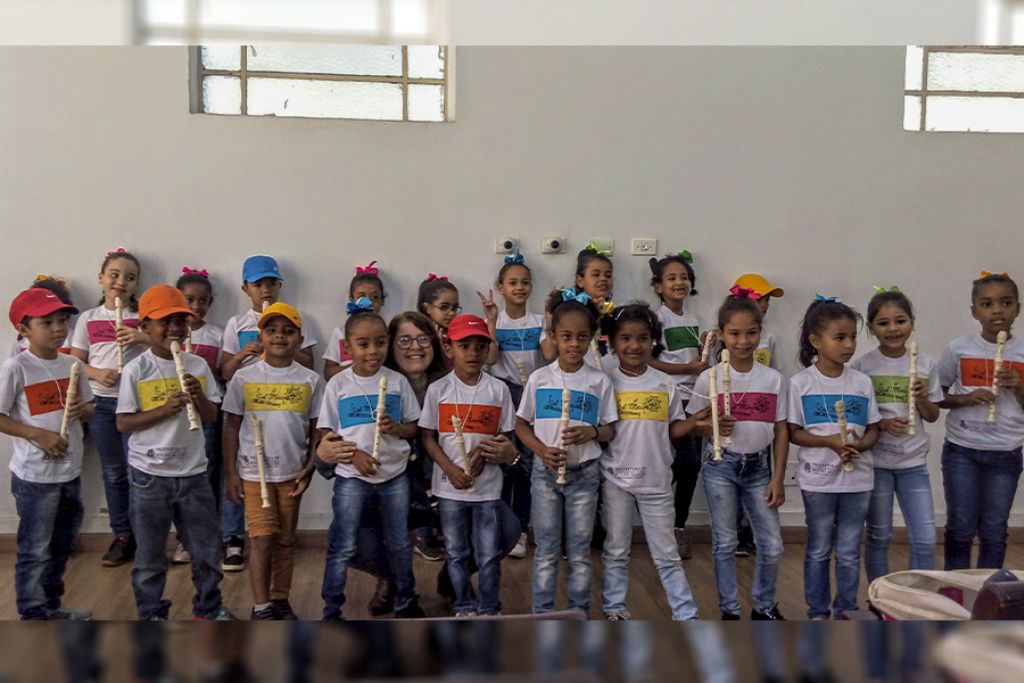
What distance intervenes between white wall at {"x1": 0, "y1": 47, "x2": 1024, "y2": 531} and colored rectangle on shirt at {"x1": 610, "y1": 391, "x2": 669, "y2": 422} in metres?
0.94

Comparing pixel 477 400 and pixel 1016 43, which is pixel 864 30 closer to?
pixel 1016 43

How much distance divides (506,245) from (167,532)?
1.75 m

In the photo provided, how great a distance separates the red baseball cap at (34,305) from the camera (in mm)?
2582

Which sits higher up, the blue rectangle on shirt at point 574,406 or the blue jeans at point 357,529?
the blue rectangle on shirt at point 574,406

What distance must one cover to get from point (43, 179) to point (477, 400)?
174 centimetres

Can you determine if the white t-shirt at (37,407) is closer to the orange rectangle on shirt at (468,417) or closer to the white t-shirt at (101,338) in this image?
the white t-shirt at (101,338)

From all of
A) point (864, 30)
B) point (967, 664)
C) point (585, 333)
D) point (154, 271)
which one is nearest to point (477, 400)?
point (585, 333)

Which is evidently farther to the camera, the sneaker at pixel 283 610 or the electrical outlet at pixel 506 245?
the electrical outlet at pixel 506 245

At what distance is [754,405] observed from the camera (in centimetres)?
279

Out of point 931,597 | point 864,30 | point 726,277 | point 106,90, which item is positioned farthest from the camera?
point 726,277

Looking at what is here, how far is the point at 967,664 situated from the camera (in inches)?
10.8

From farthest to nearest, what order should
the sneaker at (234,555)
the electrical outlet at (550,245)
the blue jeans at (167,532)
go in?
1. the electrical outlet at (550,245)
2. the sneaker at (234,555)
3. the blue jeans at (167,532)

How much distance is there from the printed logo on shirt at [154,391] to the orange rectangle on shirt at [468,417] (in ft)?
2.81

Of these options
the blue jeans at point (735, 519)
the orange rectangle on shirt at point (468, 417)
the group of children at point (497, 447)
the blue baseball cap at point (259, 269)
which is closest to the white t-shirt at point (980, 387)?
the group of children at point (497, 447)
